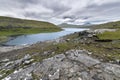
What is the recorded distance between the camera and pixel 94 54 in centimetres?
1950

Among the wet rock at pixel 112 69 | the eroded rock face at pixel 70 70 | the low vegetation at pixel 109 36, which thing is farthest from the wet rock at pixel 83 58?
the low vegetation at pixel 109 36

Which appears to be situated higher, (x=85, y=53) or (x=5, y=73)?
(x=85, y=53)

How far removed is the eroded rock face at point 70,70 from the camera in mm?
15481

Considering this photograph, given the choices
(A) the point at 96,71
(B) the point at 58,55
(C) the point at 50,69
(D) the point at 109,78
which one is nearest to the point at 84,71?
(A) the point at 96,71

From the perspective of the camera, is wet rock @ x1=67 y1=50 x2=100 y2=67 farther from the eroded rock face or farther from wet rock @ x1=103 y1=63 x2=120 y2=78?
wet rock @ x1=103 y1=63 x2=120 y2=78

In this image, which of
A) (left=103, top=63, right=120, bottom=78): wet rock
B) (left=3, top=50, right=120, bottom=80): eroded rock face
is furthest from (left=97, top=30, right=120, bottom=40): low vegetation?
(left=103, top=63, right=120, bottom=78): wet rock

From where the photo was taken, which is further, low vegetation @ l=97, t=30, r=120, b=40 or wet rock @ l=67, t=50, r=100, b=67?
low vegetation @ l=97, t=30, r=120, b=40

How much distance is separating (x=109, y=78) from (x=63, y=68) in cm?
432

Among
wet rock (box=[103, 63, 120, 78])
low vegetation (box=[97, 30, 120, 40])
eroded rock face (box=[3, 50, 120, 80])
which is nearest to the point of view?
A: eroded rock face (box=[3, 50, 120, 80])

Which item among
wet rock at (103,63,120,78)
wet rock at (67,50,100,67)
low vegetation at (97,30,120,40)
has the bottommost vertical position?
wet rock at (103,63,120,78)

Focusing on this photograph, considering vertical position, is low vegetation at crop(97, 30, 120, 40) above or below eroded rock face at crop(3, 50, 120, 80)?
above

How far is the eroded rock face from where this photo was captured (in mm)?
15481

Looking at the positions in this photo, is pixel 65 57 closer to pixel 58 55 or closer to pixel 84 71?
pixel 58 55

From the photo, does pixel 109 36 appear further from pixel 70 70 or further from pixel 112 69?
pixel 70 70
